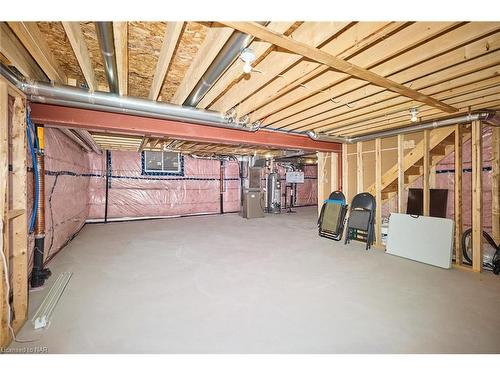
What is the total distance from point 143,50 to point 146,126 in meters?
1.15

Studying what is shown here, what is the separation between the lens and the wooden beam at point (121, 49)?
135 centimetres

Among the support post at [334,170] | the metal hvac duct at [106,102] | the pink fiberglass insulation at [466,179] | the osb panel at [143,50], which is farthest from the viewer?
the support post at [334,170]

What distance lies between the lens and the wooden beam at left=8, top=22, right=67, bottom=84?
1424mm

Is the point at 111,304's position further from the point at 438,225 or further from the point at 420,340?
the point at 438,225

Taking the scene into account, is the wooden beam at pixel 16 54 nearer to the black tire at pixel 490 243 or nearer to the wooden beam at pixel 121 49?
the wooden beam at pixel 121 49

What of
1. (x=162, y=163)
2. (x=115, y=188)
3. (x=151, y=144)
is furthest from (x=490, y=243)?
(x=115, y=188)

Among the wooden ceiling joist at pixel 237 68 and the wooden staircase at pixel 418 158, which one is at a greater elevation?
the wooden ceiling joist at pixel 237 68

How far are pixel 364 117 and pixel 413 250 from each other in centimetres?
216

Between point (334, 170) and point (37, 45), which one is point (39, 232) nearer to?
point (37, 45)

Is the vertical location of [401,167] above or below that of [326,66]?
below

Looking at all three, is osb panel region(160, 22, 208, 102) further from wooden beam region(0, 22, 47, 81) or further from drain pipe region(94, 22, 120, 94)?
wooden beam region(0, 22, 47, 81)

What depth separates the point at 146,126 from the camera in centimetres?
288

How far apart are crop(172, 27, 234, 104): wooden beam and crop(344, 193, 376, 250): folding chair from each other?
3.65 metres

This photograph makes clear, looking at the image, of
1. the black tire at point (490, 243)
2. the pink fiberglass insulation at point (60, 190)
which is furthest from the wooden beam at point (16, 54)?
the black tire at point (490, 243)
